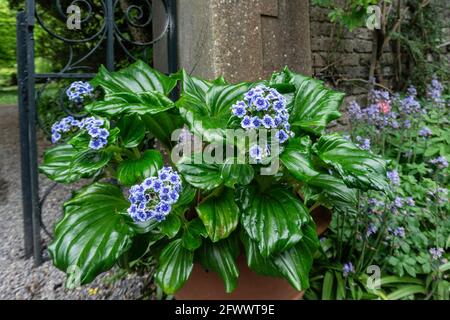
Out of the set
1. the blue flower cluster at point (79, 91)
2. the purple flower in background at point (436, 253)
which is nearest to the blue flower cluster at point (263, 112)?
the blue flower cluster at point (79, 91)

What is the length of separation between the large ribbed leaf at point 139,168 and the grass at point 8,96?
5796mm

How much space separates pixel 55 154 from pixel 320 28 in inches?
103

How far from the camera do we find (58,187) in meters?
2.65

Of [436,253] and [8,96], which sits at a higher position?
[8,96]

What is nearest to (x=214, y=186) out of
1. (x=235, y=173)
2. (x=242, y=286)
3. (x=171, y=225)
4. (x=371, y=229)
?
(x=235, y=173)

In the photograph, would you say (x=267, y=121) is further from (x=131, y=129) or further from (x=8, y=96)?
(x=8, y=96)

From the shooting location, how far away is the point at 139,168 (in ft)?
3.77

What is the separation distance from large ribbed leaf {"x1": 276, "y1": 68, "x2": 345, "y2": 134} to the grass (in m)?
5.98

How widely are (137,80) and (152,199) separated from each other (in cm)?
59

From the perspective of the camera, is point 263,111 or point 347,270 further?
point 347,270

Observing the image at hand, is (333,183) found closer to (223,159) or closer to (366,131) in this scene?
(223,159)

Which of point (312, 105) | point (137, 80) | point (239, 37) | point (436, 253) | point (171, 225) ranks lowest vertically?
point (436, 253)

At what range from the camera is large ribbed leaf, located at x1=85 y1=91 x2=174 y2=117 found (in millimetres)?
1141

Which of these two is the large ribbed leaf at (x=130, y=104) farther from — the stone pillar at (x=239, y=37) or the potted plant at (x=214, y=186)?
the stone pillar at (x=239, y=37)
